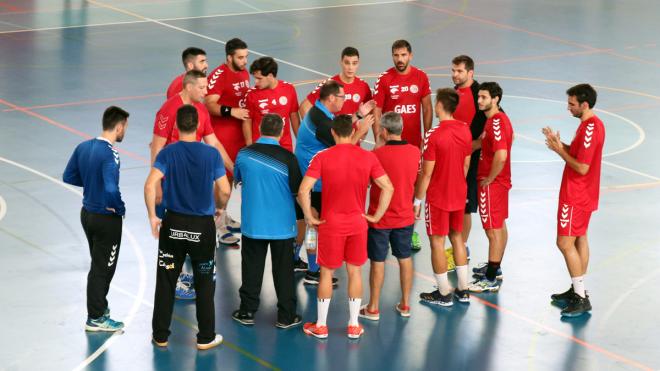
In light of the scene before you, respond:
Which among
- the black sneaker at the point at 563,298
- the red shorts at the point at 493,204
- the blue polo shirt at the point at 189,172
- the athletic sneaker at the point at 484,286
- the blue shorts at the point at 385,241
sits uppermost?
the blue polo shirt at the point at 189,172

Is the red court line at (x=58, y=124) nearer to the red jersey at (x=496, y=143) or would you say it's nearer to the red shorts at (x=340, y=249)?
the red jersey at (x=496, y=143)

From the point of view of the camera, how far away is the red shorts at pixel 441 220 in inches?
444

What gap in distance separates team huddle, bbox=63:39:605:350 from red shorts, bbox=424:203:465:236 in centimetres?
1

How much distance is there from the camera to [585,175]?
437 inches

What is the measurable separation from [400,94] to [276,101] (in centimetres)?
162

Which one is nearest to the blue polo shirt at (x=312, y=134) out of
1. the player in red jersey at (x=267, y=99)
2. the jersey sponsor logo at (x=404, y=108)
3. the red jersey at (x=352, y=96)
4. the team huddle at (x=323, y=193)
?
the team huddle at (x=323, y=193)

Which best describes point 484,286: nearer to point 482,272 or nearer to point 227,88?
point 482,272

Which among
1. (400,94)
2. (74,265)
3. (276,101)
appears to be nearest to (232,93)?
(276,101)

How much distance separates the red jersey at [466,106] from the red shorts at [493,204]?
3.29 feet

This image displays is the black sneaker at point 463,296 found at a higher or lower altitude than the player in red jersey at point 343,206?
lower

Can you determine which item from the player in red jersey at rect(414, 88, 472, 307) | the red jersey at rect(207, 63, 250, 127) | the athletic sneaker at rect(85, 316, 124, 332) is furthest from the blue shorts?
the red jersey at rect(207, 63, 250, 127)

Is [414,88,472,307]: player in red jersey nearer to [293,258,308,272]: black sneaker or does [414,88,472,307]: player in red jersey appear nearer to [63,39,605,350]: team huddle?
[63,39,605,350]: team huddle

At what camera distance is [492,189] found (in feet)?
38.2

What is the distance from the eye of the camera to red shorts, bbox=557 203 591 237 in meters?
11.1
